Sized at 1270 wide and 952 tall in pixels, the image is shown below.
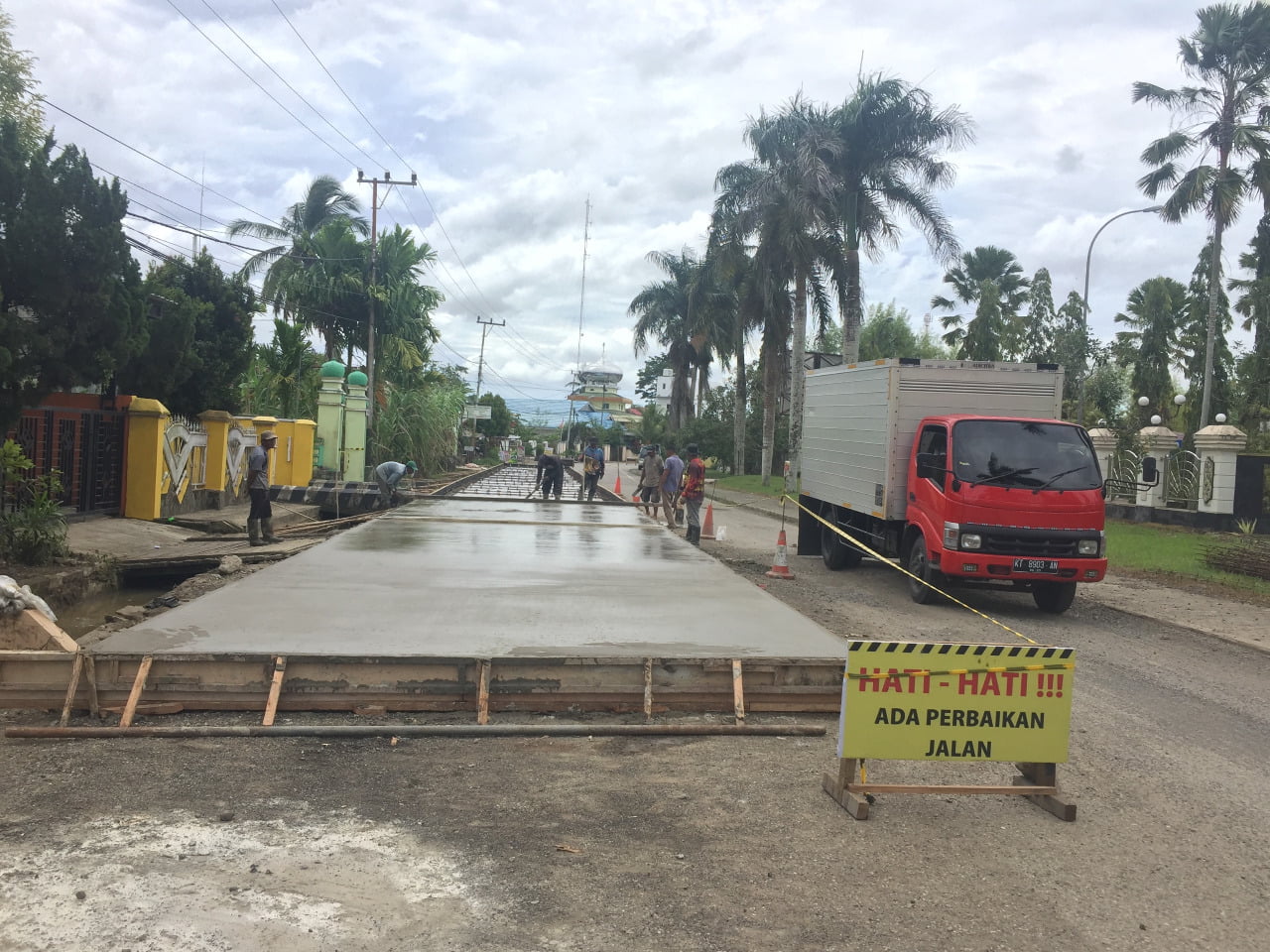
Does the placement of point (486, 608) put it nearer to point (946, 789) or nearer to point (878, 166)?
point (946, 789)

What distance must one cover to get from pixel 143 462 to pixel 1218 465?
68.8 feet

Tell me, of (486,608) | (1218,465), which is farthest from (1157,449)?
(486,608)

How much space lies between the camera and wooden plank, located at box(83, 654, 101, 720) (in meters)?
5.93

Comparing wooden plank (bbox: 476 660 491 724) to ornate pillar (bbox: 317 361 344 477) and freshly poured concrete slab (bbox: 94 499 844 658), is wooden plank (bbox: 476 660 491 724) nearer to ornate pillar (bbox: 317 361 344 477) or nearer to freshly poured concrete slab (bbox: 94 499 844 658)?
freshly poured concrete slab (bbox: 94 499 844 658)

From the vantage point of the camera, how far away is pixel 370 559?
38.1 ft

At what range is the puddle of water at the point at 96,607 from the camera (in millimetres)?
10680

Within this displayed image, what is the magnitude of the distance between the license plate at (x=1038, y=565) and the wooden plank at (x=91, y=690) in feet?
28.9

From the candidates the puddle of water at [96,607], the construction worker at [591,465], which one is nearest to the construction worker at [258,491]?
the puddle of water at [96,607]

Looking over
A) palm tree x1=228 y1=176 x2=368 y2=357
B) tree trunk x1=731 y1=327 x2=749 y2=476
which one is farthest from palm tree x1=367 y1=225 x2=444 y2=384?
tree trunk x1=731 y1=327 x2=749 y2=476

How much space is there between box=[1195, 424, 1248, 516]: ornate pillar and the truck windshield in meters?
11.2

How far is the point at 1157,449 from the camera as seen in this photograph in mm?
23453

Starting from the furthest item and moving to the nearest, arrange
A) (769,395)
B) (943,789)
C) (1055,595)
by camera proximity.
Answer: (769,395), (1055,595), (943,789)

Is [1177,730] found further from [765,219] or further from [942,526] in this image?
[765,219]

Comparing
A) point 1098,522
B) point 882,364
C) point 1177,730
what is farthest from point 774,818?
point 882,364
